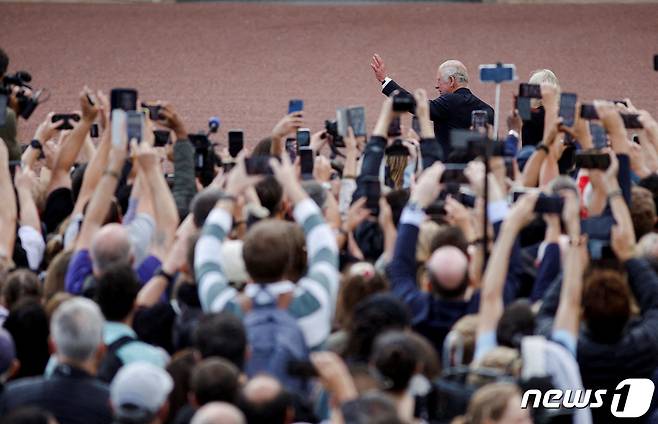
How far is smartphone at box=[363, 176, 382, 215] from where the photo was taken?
648 cm

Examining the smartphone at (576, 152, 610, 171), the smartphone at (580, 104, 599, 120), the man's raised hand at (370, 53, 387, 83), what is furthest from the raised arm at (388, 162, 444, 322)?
the man's raised hand at (370, 53, 387, 83)

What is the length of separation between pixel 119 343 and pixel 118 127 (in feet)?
5.24

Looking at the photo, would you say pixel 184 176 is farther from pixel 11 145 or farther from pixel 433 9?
pixel 433 9

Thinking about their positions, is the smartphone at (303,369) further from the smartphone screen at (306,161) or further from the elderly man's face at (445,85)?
the elderly man's face at (445,85)

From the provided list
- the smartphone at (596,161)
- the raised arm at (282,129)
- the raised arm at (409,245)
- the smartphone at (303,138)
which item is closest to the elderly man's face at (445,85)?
the smartphone at (303,138)

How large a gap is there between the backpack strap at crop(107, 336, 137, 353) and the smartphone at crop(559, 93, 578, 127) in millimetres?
2952

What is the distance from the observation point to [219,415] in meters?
4.25

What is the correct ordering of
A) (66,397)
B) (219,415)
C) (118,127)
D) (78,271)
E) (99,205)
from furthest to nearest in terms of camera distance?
(118,127)
(99,205)
(78,271)
(66,397)
(219,415)

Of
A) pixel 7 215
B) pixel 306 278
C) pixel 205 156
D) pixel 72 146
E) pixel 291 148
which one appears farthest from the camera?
pixel 291 148

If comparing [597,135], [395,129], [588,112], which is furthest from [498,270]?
[395,129]

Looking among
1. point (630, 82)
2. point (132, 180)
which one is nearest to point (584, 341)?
point (132, 180)

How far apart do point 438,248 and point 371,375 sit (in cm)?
125

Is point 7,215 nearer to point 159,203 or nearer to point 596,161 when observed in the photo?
point 159,203

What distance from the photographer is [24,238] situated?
700 centimetres
